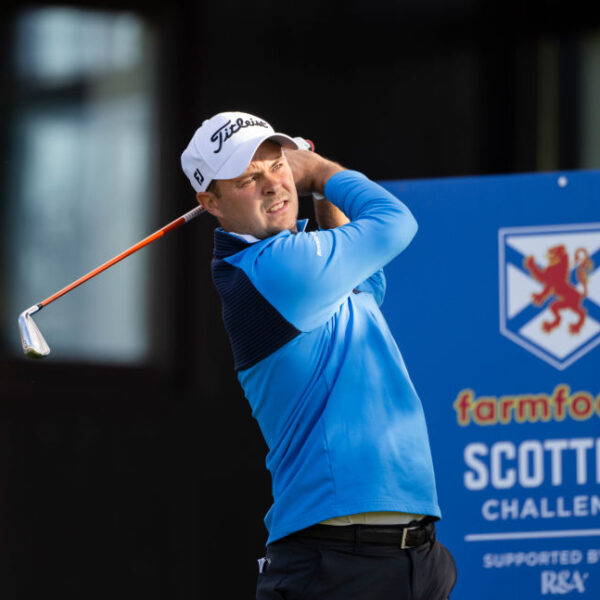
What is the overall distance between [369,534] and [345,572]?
92mm

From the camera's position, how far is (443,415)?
318 cm

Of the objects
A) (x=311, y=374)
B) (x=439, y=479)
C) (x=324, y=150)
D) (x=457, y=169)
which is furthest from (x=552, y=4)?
(x=311, y=374)

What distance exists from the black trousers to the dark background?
6.47 ft

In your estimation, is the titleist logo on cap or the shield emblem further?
the shield emblem

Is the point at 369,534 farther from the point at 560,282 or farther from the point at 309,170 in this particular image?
the point at 560,282

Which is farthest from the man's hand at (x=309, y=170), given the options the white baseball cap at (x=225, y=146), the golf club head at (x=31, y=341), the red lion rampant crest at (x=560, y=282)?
the red lion rampant crest at (x=560, y=282)

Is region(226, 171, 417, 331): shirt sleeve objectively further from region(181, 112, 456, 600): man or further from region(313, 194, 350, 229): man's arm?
region(313, 194, 350, 229): man's arm

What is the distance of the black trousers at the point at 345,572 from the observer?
90.4 inches

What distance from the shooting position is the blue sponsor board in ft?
10.3

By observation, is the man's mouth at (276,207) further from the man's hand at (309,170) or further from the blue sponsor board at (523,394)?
the blue sponsor board at (523,394)

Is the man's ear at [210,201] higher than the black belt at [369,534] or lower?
higher

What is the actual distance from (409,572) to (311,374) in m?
0.46

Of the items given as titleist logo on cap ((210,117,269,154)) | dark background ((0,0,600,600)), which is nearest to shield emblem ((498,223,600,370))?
titleist logo on cap ((210,117,269,154))

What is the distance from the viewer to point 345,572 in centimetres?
229
